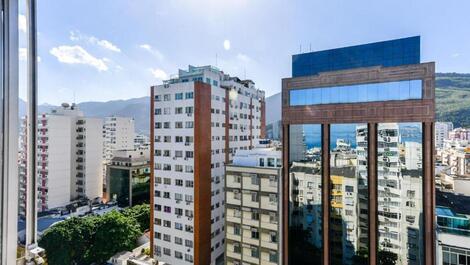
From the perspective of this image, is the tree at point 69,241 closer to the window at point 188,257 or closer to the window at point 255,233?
the window at point 188,257

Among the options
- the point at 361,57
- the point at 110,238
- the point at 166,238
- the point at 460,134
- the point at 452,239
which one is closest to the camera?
the point at 452,239

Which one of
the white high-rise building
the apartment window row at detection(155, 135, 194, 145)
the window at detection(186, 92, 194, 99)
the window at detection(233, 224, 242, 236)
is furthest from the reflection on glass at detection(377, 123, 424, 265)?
the white high-rise building

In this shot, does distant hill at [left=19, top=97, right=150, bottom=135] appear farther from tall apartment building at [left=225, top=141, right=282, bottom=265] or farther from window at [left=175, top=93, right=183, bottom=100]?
tall apartment building at [left=225, top=141, right=282, bottom=265]

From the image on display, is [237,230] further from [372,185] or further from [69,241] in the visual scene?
[69,241]

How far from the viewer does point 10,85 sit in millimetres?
1036

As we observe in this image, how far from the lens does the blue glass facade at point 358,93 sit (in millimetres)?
8242

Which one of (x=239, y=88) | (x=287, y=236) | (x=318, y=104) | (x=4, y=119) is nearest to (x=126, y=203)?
(x=239, y=88)

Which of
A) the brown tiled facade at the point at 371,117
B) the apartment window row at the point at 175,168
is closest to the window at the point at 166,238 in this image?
the apartment window row at the point at 175,168

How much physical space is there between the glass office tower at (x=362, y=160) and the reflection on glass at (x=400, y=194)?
1.1 inches

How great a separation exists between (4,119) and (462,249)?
9.55m

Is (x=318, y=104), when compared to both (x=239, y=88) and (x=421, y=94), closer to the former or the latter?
(x=421, y=94)

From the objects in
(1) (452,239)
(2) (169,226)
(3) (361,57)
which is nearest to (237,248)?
(2) (169,226)

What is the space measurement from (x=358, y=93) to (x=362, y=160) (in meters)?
2.39

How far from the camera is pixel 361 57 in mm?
10133
